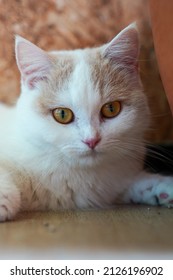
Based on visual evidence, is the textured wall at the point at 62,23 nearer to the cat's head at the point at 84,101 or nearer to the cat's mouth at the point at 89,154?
the cat's head at the point at 84,101

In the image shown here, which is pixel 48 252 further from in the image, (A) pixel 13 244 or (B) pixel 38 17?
(B) pixel 38 17

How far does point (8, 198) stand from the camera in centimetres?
121

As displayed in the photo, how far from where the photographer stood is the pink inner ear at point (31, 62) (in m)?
1.29

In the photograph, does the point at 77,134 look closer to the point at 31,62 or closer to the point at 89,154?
the point at 89,154

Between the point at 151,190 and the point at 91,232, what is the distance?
350 mm

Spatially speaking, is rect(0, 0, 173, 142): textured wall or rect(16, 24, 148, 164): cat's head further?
rect(0, 0, 173, 142): textured wall

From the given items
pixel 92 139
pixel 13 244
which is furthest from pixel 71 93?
pixel 13 244

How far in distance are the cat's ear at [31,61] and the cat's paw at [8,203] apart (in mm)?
339

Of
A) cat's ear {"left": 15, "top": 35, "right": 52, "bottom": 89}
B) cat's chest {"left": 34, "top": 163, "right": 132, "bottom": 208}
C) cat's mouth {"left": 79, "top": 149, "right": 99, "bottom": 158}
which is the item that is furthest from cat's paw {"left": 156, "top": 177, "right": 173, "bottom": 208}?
cat's ear {"left": 15, "top": 35, "right": 52, "bottom": 89}

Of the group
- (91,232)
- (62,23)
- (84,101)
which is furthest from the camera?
(62,23)

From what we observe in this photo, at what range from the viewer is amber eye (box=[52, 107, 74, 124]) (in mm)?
1249

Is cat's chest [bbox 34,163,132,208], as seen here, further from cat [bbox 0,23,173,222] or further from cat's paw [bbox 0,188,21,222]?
cat's paw [bbox 0,188,21,222]

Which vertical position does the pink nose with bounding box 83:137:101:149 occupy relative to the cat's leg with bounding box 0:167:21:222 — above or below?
above

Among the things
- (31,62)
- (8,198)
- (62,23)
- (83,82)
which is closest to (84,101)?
(83,82)
